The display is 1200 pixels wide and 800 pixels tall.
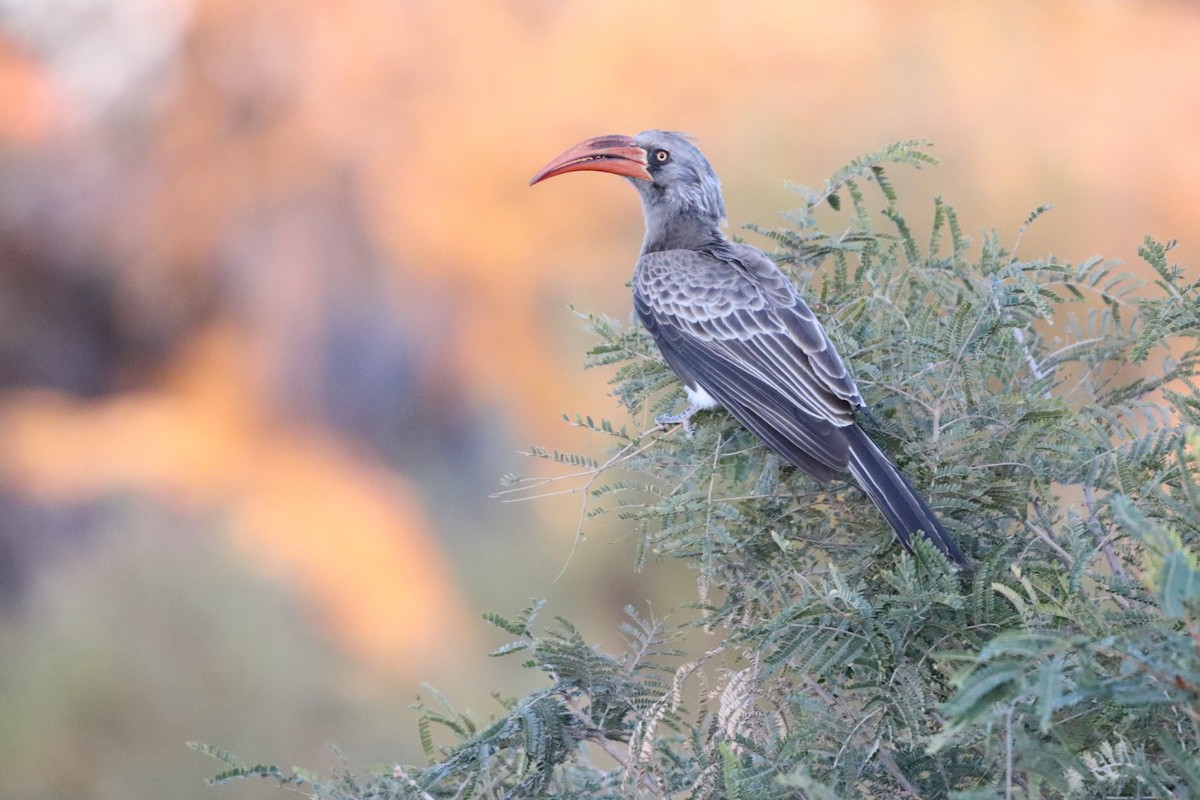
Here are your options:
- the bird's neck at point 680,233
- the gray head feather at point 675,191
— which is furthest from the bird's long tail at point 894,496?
the gray head feather at point 675,191

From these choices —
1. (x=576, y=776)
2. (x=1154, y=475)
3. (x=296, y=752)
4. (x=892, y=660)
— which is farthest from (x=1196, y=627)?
(x=296, y=752)

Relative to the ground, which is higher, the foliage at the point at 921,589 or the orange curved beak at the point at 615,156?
the orange curved beak at the point at 615,156

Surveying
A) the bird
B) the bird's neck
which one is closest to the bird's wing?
the bird

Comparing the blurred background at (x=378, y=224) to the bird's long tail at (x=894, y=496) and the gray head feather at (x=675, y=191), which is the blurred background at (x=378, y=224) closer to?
the gray head feather at (x=675, y=191)

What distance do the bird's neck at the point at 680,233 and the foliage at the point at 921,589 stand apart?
48.7 inches

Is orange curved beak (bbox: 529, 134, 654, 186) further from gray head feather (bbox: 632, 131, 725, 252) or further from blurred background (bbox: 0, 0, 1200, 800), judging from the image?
blurred background (bbox: 0, 0, 1200, 800)

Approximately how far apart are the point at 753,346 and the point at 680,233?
100 cm

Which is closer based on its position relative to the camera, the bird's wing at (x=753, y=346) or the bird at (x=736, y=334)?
the bird at (x=736, y=334)

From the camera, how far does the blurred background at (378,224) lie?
1003 cm

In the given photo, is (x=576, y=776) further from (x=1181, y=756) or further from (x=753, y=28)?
(x=753, y=28)

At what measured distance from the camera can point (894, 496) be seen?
2.61m

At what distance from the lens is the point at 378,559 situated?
10.2m

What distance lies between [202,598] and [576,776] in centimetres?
696

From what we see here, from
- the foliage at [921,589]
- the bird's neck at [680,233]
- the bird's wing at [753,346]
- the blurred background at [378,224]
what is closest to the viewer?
the foliage at [921,589]
